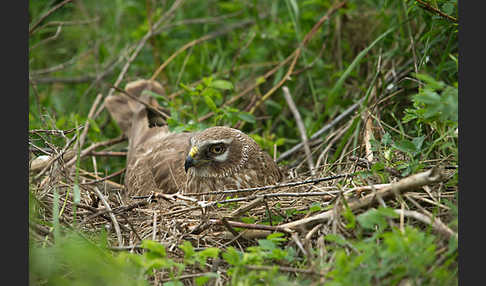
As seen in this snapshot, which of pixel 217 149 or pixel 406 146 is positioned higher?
pixel 406 146

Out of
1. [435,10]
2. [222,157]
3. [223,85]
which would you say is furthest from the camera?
Result: [223,85]

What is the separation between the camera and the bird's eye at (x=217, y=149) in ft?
12.9

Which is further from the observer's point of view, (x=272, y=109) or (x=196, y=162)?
(x=272, y=109)

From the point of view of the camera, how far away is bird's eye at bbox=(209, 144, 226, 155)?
12.9 ft

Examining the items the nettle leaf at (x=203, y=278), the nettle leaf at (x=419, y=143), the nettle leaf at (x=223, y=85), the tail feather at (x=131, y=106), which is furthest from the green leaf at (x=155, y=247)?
the tail feather at (x=131, y=106)

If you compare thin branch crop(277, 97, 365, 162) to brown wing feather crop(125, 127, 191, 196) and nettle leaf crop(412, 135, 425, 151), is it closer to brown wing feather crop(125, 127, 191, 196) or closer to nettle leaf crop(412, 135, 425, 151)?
brown wing feather crop(125, 127, 191, 196)

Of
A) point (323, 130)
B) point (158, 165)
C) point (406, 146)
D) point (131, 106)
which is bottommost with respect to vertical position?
point (323, 130)

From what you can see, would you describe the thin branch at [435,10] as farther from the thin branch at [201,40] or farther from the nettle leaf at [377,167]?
the thin branch at [201,40]

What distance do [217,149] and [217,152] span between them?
2 centimetres

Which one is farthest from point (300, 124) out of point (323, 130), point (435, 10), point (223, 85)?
point (435, 10)

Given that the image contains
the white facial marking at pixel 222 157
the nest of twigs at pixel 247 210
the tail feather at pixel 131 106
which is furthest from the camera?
the tail feather at pixel 131 106

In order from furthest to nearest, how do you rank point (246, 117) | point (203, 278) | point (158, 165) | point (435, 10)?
point (246, 117)
point (158, 165)
point (435, 10)
point (203, 278)

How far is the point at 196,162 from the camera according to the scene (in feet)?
12.7

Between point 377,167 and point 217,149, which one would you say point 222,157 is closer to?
point 217,149
